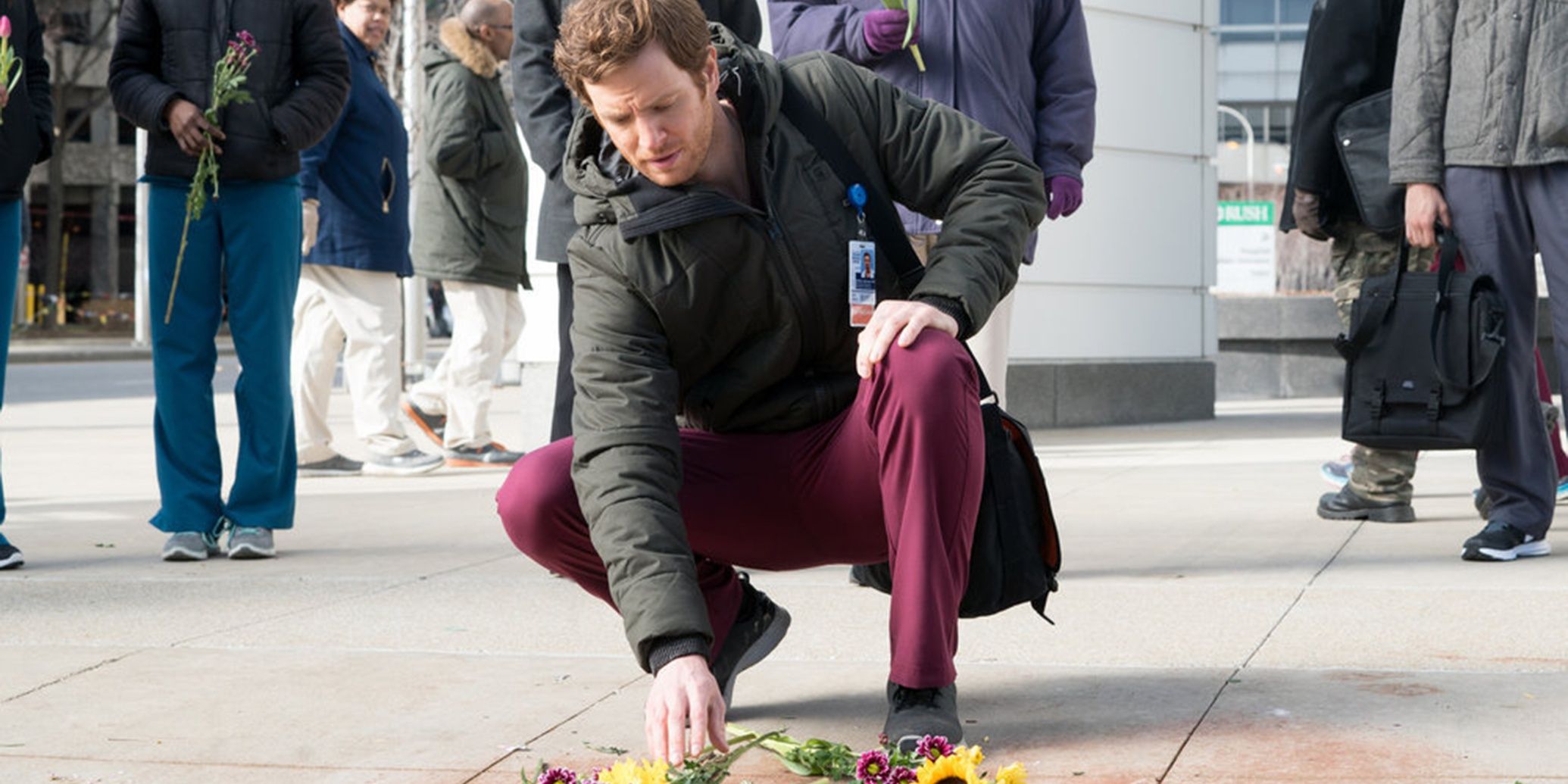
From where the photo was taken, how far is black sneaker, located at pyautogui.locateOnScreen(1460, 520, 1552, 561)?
219 inches

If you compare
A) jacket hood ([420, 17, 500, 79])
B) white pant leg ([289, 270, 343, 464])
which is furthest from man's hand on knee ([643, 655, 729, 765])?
jacket hood ([420, 17, 500, 79])

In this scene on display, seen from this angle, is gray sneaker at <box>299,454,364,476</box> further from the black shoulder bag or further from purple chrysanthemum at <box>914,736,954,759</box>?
purple chrysanthemum at <box>914,736,954,759</box>

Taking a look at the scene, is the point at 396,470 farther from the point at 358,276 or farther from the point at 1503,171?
the point at 1503,171

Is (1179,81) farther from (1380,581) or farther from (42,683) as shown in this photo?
(42,683)

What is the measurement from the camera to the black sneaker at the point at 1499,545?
5555 mm

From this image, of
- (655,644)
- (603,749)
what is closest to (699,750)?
(655,644)

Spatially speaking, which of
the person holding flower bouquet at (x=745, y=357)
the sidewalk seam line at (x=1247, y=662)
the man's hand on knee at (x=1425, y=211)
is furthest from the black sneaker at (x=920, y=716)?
the man's hand on knee at (x=1425, y=211)

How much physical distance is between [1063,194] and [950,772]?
2821 mm

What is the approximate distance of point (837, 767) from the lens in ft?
10.3

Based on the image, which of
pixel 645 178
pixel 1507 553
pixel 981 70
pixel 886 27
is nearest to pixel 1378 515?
pixel 1507 553

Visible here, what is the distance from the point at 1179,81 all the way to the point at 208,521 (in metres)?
7.18

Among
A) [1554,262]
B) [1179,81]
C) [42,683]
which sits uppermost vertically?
[1179,81]

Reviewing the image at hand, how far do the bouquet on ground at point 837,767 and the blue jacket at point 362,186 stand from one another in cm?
586

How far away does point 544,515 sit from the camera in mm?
3408
